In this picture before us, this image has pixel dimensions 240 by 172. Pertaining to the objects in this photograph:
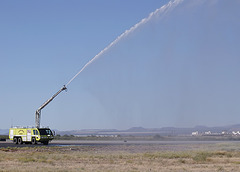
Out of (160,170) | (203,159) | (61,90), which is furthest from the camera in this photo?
(61,90)

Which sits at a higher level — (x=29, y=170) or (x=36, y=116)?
(x=36, y=116)

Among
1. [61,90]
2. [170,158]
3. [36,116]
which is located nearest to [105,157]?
[170,158]

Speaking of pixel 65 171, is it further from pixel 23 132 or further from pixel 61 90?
pixel 23 132

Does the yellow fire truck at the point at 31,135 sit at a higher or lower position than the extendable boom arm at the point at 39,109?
lower

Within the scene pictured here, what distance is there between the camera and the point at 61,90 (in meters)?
61.8

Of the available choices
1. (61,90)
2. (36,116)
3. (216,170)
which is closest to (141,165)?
(216,170)

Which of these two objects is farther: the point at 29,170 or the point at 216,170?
the point at 216,170

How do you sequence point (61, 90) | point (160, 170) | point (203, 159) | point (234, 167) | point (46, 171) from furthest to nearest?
point (61, 90)
point (203, 159)
point (234, 167)
point (160, 170)
point (46, 171)

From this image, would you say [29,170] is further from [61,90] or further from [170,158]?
[61,90]

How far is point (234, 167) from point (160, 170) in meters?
6.39

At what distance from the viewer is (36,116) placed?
65.3 m

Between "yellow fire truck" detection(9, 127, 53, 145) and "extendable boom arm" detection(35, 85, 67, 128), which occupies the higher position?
"extendable boom arm" detection(35, 85, 67, 128)

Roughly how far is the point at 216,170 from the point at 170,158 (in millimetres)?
10036

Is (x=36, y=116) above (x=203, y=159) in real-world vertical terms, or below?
above
